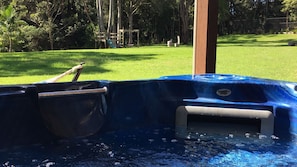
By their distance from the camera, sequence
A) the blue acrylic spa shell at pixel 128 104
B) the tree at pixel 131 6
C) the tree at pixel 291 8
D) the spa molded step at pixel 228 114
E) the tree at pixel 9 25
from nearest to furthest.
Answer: the blue acrylic spa shell at pixel 128 104 → the spa molded step at pixel 228 114 → the tree at pixel 9 25 → the tree at pixel 131 6 → the tree at pixel 291 8

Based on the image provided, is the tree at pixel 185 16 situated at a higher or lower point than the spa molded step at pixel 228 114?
higher

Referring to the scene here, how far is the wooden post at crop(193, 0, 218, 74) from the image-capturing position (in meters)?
3.61

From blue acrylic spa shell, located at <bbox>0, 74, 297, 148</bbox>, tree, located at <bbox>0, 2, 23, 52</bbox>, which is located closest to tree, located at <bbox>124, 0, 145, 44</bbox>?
tree, located at <bbox>0, 2, 23, 52</bbox>

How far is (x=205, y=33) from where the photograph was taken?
364 cm

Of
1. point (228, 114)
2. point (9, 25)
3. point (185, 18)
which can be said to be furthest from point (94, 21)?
point (228, 114)

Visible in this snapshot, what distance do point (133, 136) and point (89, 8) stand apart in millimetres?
17768

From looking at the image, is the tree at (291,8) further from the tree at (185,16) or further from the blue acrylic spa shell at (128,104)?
the blue acrylic spa shell at (128,104)

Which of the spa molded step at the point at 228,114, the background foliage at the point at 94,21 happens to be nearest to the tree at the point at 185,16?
the background foliage at the point at 94,21

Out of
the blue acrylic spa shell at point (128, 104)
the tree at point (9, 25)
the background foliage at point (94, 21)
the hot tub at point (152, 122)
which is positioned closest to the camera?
the hot tub at point (152, 122)

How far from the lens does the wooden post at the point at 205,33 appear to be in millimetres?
3609

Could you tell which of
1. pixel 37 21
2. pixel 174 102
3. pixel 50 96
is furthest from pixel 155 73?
pixel 37 21

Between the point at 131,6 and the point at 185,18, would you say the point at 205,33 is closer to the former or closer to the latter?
the point at 185,18

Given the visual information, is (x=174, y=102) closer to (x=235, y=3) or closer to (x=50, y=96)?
(x=50, y=96)

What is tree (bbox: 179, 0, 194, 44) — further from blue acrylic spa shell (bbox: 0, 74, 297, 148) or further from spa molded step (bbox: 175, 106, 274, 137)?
spa molded step (bbox: 175, 106, 274, 137)
